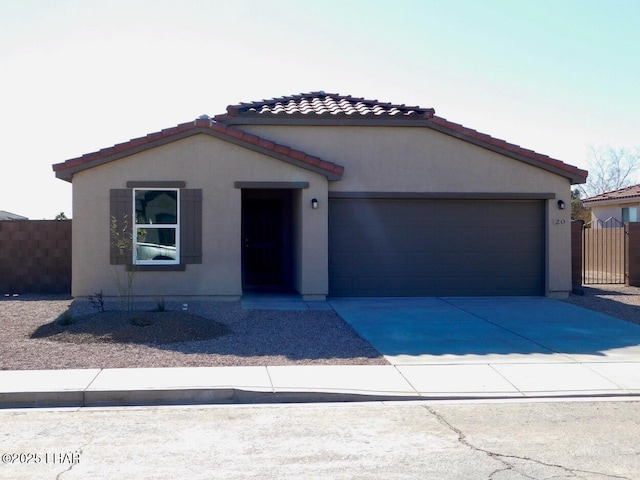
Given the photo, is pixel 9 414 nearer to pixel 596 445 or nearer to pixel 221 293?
pixel 596 445

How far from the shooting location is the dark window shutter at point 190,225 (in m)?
16.5

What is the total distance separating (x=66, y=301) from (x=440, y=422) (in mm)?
11066

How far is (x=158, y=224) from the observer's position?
16688 millimetres

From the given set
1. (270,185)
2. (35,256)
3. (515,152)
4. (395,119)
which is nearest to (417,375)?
(270,185)

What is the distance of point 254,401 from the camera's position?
9.24m

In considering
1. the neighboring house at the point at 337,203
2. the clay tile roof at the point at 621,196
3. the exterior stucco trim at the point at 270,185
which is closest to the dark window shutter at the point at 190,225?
the neighboring house at the point at 337,203

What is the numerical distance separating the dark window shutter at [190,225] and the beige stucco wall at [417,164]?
2332 mm

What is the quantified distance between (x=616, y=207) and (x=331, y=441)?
25604mm

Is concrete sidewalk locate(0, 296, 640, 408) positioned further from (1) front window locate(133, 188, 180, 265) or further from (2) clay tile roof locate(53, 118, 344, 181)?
(1) front window locate(133, 188, 180, 265)

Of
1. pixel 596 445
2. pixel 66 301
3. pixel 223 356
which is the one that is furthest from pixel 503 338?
pixel 66 301

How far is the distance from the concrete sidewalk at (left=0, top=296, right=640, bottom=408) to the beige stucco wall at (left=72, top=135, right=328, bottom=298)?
3.26 meters

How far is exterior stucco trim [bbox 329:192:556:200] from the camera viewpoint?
1788 cm

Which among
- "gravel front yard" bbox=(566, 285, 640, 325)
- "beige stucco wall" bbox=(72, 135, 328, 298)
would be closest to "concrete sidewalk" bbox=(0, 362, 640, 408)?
"gravel front yard" bbox=(566, 285, 640, 325)

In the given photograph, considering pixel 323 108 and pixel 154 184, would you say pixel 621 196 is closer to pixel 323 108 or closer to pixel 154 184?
pixel 323 108
